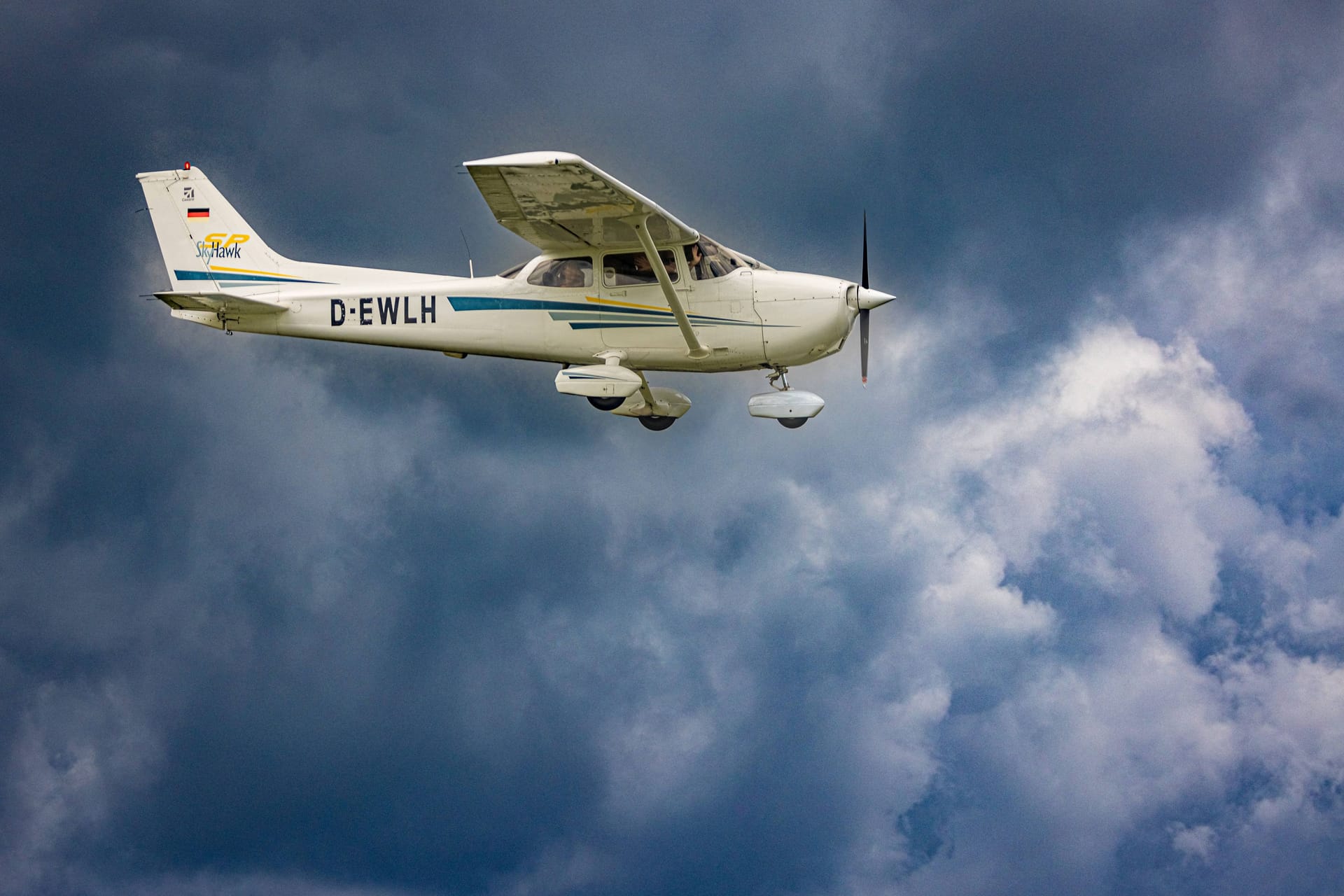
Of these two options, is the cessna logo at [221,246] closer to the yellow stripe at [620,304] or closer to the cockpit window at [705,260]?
the yellow stripe at [620,304]

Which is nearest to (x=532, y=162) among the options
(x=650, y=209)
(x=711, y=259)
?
(x=650, y=209)

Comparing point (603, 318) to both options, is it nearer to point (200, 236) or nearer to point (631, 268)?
point (631, 268)

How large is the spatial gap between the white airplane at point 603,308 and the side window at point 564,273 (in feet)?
0.06

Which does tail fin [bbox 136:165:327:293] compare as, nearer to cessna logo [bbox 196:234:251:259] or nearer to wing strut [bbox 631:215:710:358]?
cessna logo [bbox 196:234:251:259]

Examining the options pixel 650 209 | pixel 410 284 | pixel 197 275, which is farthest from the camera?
pixel 197 275

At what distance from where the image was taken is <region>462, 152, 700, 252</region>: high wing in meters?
18.7

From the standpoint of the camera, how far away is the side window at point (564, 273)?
21.8 m

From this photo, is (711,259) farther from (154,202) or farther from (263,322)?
(154,202)

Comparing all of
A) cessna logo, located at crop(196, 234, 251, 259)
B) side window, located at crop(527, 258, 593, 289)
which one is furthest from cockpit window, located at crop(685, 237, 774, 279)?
cessna logo, located at crop(196, 234, 251, 259)

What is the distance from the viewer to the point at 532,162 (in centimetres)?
1853

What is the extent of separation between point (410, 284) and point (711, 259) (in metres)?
4.85

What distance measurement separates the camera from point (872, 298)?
2156 cm

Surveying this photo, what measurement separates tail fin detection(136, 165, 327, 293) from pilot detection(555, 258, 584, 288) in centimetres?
527

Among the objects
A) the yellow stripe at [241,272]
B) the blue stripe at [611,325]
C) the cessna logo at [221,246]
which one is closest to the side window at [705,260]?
the blue stripe at [611,325]
